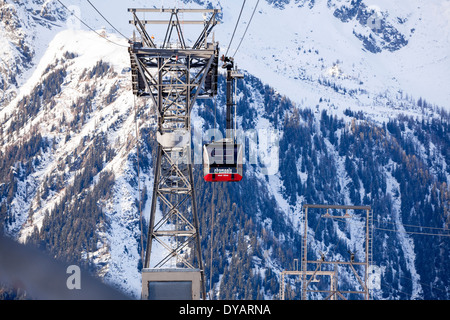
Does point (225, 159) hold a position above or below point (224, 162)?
above

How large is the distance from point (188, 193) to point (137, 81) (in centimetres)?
750

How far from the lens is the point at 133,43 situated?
61188 mm
